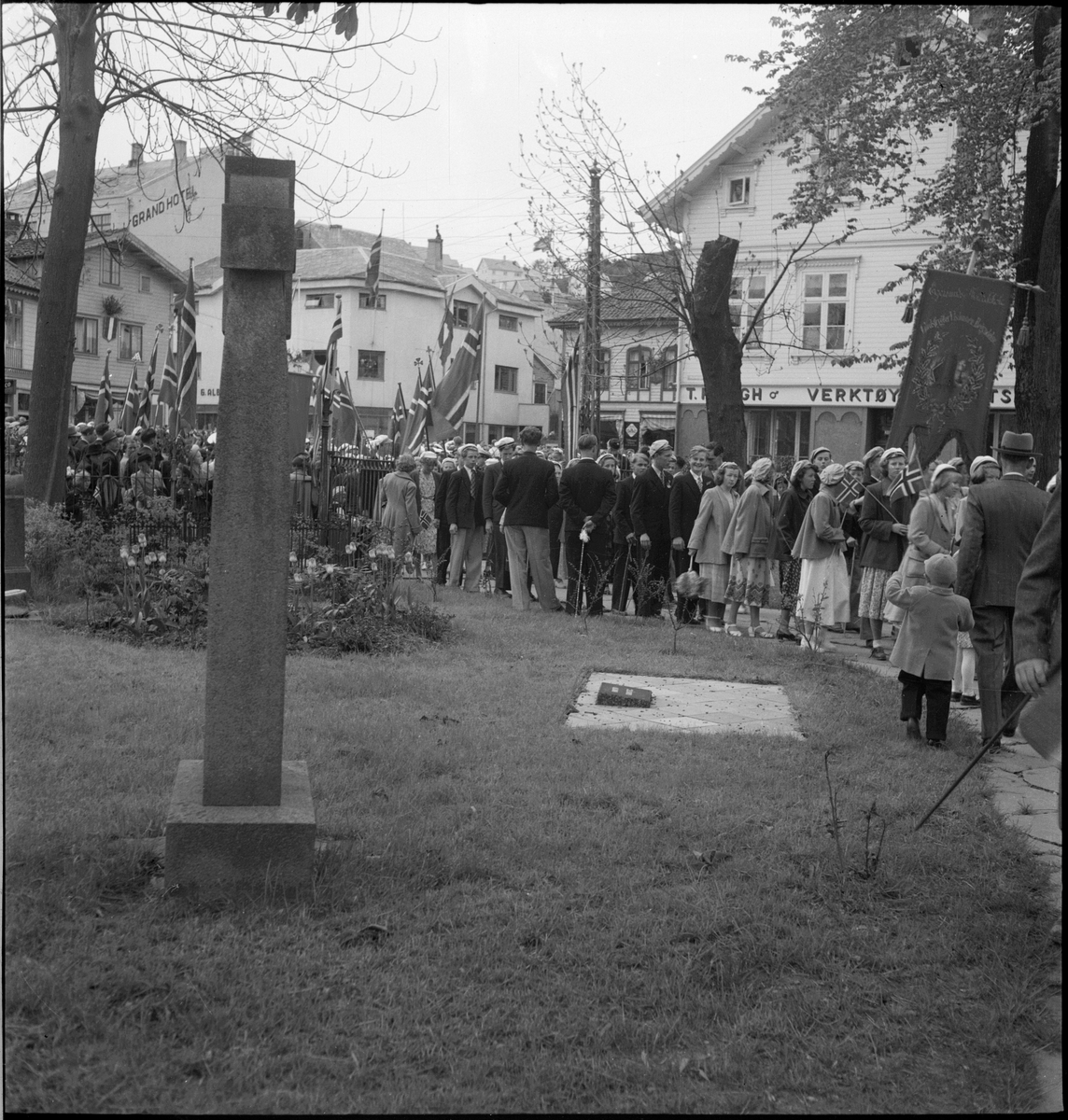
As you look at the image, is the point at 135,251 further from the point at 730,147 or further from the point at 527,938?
the point at 527,938

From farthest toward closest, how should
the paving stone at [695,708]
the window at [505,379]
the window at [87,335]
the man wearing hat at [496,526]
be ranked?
1. the window at [505,379]
2. the window at [87,335]
3. the man wearing hat at [496,526]
4. the paving stone at [695,708]

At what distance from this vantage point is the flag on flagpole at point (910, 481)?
40.4 ft

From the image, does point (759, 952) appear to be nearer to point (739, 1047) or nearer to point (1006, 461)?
point (739, 1047)

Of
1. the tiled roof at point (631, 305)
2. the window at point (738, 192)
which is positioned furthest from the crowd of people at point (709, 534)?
the window at point (738, 192)

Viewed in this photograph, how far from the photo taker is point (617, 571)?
51.5 feet

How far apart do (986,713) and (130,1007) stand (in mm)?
6518

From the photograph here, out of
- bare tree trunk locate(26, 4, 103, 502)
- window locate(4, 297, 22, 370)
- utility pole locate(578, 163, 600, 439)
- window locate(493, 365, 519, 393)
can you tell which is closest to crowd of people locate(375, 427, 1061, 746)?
bare tree trunk locate(26, 4, 103, 502)

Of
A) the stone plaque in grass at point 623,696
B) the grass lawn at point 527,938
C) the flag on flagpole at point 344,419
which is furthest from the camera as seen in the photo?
the flag on flagpole at point 344,419

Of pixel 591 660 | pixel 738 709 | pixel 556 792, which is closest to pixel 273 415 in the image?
pixel 556 792

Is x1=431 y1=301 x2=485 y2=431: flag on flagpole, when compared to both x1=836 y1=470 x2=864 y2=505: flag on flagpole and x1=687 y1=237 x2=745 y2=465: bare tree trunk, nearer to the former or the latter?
x1=687 y1=237 x2=745 y2=465: bare tree trunk

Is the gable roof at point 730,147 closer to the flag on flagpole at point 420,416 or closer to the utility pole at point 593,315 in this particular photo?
the utility pole at point 593,315

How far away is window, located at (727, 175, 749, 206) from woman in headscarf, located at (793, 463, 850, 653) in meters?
26.0

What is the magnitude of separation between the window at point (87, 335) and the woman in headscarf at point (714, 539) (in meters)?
38.5

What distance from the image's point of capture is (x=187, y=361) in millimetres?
20172
